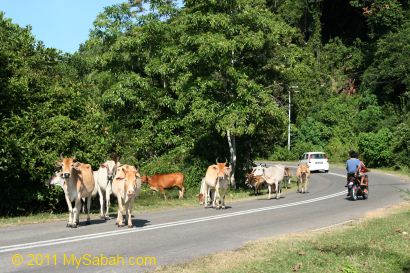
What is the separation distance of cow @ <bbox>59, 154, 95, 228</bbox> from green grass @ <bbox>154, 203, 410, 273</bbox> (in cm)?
490

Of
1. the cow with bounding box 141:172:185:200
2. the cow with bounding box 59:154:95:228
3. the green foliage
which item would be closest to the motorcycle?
the cow with bounding box 141:172:185:200

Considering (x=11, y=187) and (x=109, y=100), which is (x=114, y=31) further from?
(x=11, y=187)

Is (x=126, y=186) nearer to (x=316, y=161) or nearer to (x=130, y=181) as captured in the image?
(x=130, y=181)

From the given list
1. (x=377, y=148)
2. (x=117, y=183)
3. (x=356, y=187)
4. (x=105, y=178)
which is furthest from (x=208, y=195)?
(x=377, y=148)

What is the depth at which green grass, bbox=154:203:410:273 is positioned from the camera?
8867 millimetres

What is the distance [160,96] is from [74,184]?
632 inches

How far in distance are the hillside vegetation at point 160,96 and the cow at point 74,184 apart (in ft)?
11.2

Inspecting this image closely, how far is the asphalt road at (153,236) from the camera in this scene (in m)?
9.16

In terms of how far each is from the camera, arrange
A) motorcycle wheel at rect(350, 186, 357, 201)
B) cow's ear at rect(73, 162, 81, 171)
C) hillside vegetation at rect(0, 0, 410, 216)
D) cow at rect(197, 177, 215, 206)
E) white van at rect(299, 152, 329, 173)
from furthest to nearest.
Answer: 1. white van at rect(299, 152, 329, 173)
2. motorcycle wheel at rect(350, 186, 357, 201)
3. cow at rect(197, 177, 215, 206)
4. hillside vegetation at rect(0, 0, 410, 216)
5. cow's ear at rect(73, 162, 81, 171)

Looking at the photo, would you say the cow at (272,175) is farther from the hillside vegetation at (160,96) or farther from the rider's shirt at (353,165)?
the rider's shirt at (353,165)

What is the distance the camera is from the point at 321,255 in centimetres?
987

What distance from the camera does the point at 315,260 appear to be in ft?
31.1

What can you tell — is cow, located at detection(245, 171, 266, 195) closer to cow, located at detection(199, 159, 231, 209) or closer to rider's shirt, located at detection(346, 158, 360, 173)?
rider's shirt, located at detection(346, 158, 360, 173)

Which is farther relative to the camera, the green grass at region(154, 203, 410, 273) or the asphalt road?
the asphalt road
